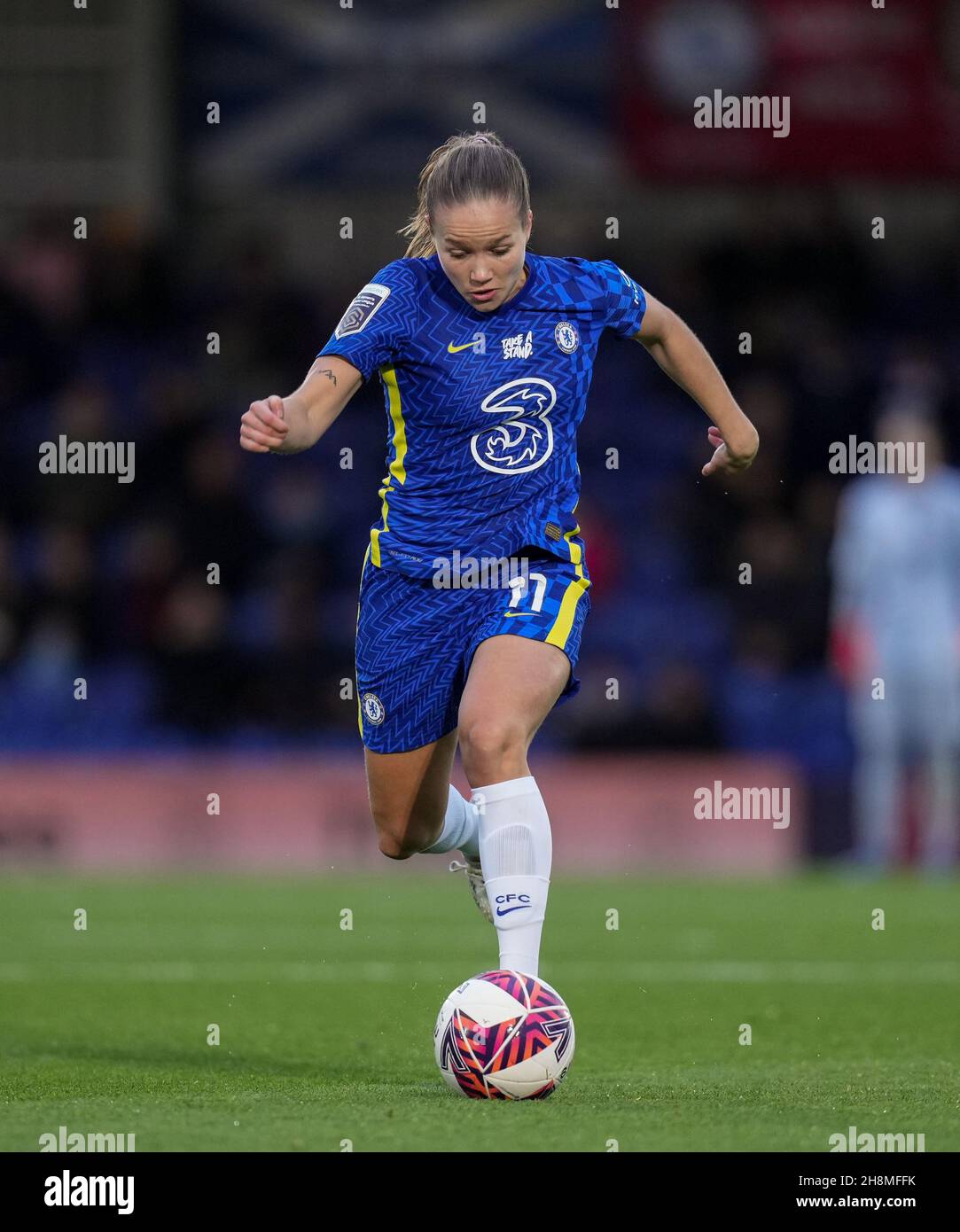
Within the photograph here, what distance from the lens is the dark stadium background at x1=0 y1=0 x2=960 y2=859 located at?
1411cm

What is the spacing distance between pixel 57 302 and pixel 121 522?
2.95m

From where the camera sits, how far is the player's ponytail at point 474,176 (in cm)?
521

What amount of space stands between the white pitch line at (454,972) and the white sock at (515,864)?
2.47 meters

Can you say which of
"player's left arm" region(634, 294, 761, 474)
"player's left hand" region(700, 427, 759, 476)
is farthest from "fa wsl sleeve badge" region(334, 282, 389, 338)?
"player's left hand" region(700, 427, 759, 476)

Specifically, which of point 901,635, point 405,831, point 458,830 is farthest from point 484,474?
point 901,635

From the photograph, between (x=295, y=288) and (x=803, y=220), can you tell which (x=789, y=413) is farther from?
(x=295, y=288)

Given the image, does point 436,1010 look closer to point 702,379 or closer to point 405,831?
point 405,831

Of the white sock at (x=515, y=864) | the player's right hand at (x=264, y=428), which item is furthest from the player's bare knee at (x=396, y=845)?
the player's right hand at (x=264, y=428)

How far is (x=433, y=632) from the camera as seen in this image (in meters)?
5.58

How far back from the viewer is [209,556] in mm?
14523

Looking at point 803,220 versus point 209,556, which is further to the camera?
point 803,220

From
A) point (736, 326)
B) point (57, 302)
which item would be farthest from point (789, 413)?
point (57, 302)

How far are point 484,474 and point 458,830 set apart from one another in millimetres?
1257

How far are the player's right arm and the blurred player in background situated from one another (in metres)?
7.35
